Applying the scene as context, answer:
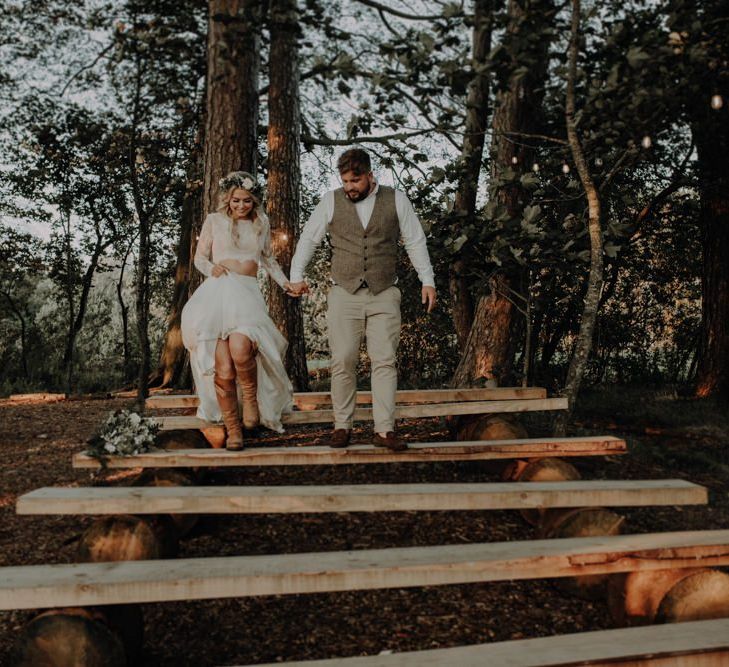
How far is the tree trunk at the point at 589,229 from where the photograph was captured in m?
5.30

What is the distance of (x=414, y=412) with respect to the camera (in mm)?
5008

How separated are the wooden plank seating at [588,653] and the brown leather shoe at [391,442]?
179 cm

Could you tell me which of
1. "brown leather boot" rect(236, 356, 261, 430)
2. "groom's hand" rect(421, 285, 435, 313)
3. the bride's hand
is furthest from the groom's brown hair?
"brown leather boot" rect(236, 356, 261, 430)

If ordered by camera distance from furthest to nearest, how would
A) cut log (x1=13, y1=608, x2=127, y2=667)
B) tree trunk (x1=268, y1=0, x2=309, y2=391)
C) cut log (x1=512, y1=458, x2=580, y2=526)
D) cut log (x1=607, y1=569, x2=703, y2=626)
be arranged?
tree trunk (x1=268, y1=0, x2=309, y2=391) < cut log (x1=512, y1=458, x2=580, y2=526) < cut log (x1=607, y1=569, x2=703, y2=626) < cut log (x1=13, y1=608, x2=127, y2=667)

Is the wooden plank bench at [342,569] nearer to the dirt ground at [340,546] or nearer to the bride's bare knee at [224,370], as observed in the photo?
the dirt ground at [340,546]

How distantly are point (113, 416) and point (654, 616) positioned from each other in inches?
133

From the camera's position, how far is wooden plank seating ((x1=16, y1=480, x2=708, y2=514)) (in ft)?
11.0

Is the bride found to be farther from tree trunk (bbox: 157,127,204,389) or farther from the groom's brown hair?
tree trunk (bbox: 157,127,204,389)

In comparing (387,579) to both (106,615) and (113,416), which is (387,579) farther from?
(113,416)

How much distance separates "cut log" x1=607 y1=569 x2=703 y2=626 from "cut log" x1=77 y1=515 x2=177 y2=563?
245cm

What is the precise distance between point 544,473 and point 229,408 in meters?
2.30

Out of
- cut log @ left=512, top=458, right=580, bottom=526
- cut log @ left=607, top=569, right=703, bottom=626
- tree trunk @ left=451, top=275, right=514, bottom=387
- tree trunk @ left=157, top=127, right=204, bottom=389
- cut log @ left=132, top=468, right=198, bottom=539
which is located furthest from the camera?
tree trunk @ left=157, top=127, right=204, bottom=389

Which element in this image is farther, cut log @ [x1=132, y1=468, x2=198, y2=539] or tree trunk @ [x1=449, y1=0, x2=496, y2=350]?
tree trunk @ [x1=449, y1=0, x2=496, y2=350]

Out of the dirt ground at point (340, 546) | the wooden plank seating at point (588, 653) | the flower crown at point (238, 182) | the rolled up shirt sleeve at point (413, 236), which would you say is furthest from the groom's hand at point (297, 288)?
the wooden plank seating at point (588, 653)
